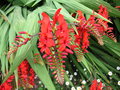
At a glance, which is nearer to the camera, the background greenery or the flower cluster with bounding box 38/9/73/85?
the flower cluster with bounding box 38/9/73/85

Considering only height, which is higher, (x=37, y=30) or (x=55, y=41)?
(x=55, y=41)

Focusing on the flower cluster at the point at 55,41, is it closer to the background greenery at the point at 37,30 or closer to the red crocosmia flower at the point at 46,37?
the red crocosmia flower at the point at 46,37

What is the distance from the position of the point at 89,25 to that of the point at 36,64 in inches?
14.8

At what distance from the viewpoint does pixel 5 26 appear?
1.43 metres

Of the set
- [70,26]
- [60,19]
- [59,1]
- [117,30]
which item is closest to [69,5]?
[59,1]

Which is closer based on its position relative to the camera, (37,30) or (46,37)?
(46,37)

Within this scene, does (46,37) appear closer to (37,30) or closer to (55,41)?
(55,41)

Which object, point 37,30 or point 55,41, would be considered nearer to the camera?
point 55,41

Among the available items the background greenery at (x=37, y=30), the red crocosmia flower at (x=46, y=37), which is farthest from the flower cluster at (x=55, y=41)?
the background greenery at (x=37, y=30)

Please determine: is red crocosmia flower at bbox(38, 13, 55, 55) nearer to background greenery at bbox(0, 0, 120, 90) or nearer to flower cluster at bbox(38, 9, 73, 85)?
flower cluster at bbox(38, 9, 73, 85)

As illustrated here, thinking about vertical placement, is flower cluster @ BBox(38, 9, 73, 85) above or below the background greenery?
above

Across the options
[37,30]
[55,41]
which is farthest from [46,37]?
[37,30]

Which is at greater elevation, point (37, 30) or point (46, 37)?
point (46, 37)

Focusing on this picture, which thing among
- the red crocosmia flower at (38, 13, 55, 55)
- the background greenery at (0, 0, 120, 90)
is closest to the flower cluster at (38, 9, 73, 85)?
the red crocosmia flower at (38, 13, 55, 55)
